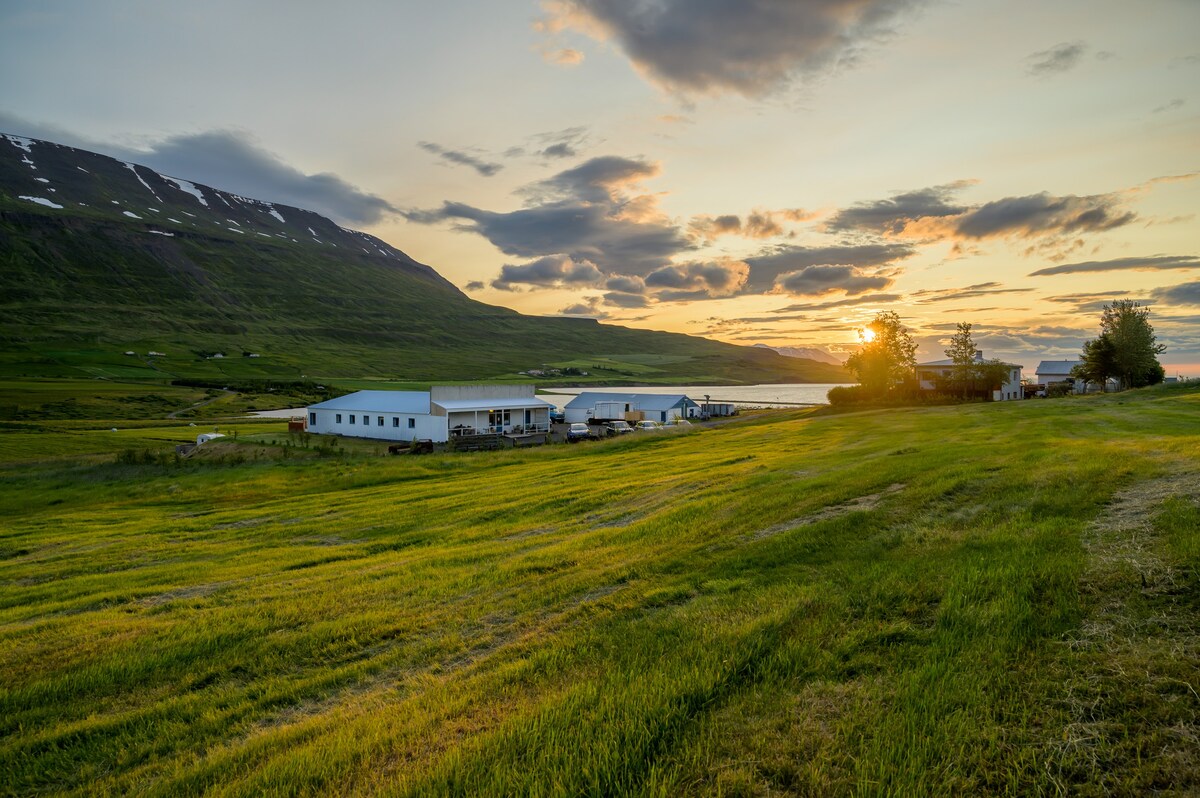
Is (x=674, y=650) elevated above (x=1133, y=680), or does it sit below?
below

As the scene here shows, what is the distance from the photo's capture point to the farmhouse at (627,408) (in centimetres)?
8019

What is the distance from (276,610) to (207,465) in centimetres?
3280

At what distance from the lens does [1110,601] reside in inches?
232

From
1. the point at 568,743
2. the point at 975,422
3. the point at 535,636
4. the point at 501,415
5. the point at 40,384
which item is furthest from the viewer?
the point at 40,384

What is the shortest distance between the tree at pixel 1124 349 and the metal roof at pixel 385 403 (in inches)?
3184

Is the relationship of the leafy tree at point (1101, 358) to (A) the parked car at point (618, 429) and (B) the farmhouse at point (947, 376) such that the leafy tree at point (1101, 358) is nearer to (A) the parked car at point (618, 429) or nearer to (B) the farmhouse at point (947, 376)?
(B) the farmhouse at point (947, 376)

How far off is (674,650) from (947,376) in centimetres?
8213

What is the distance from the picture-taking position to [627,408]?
80.8 meters

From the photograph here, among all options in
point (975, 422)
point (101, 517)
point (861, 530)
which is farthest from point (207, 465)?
point (975, 422)

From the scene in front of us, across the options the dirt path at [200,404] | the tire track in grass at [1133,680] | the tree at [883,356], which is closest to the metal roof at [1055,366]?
the tree at [883,356]

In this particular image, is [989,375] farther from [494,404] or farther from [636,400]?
[494,404]

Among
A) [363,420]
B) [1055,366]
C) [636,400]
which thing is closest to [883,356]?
[636,400]

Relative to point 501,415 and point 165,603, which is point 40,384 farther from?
point 165,603

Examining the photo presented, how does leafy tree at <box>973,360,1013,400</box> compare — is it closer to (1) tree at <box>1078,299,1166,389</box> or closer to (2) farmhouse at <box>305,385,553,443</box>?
(1) tree at <box>1078,299,1166,389</box>
